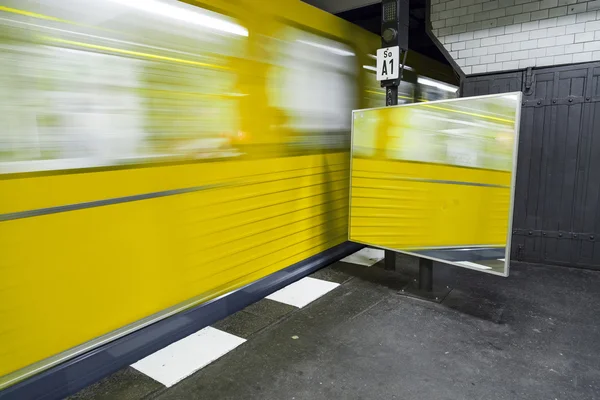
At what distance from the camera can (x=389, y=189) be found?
3.09m

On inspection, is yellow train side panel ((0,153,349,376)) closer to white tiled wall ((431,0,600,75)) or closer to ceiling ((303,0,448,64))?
ceiling ((303,0,448,64))

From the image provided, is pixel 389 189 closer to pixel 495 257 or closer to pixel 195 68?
pixel 495 257

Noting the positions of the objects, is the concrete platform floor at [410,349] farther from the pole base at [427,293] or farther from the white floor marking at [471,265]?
the white floor marking at [471,265]

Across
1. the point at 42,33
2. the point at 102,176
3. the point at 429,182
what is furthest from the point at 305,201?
the point at 42,33

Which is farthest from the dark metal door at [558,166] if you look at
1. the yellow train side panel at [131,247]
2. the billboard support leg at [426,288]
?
the yellow train side panel at [131,247]

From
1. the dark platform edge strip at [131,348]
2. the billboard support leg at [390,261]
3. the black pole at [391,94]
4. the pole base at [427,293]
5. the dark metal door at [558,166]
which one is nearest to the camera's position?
the dark platform edge strip at [131,348]

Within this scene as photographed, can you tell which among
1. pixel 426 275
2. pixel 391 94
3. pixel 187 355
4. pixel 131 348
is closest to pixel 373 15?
pixel 391 94

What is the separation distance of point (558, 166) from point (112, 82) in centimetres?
391

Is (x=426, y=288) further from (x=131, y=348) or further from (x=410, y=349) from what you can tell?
(x=131, y=348)

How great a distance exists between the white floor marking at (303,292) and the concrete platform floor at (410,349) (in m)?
0.08

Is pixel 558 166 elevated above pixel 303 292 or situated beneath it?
elevated above

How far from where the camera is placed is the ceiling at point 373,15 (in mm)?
3975

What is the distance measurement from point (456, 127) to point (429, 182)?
446 mm

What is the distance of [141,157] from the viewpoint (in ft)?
6.91
